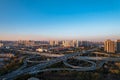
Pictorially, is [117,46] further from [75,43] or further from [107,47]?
[75,43]

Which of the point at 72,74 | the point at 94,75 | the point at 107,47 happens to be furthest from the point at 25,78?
the point at 107,47

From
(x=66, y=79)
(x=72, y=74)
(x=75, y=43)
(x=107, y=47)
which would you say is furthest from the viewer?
(x=75, y=43)

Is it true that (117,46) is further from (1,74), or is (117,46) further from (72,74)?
(1,74)

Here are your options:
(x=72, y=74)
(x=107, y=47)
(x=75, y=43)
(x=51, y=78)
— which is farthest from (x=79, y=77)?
(x=75, y=43)

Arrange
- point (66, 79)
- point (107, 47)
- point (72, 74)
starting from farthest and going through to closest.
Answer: point (107, 47) < point (72, 74) < point (66, 79)

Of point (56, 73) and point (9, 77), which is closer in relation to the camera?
point (9, 77)

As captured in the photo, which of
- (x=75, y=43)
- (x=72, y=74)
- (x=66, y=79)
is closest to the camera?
(x=66, y=79)

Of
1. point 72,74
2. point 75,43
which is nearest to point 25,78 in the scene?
point 72,74

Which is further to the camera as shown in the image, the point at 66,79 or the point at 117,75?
the point at 117,75

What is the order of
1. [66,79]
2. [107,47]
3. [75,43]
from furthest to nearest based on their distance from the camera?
[75,43] → [107,47] → [66,79]
